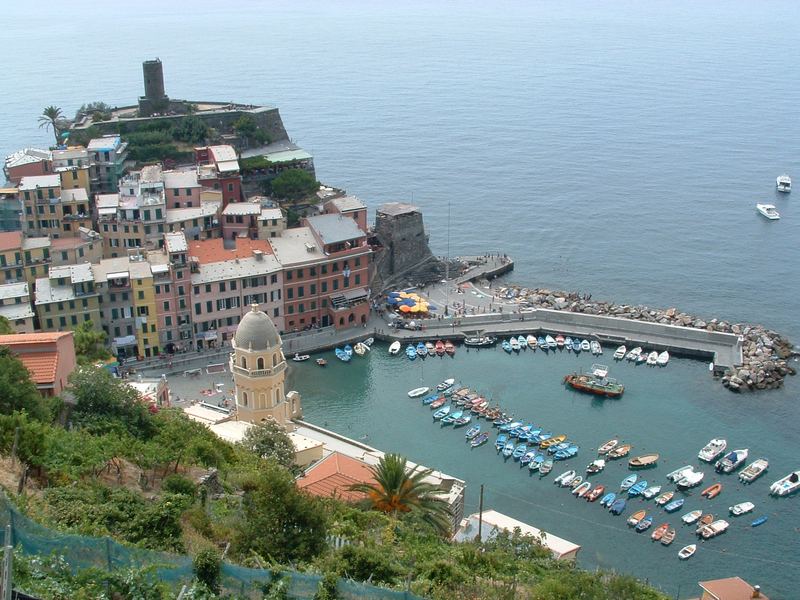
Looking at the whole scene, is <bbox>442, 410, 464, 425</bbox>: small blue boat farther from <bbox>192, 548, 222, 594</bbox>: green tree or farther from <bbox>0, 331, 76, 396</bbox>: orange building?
<bbox>192, 548, 222, 594</bbox>: green tree

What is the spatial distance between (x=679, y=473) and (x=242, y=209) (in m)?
41.1

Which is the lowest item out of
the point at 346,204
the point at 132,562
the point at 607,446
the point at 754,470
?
the point at 754,470

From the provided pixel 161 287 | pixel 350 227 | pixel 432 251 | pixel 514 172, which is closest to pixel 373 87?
pixel 514 172

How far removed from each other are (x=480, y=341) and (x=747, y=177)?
6323cm

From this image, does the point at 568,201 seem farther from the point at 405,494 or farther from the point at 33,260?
the point at 405,494

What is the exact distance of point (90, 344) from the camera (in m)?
60.1

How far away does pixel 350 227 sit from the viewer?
77.9m

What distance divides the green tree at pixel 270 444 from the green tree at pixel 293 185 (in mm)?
45013

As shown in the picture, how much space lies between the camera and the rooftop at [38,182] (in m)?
74.9

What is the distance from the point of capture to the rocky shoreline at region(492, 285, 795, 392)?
229 feet

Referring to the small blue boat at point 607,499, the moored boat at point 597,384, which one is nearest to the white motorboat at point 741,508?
the small blue boat at point 607,499

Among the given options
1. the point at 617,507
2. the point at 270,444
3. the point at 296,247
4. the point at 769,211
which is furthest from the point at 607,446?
the point at 769,211

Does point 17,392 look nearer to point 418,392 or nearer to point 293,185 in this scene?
point 418,392

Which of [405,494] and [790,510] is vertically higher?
[405,494]
